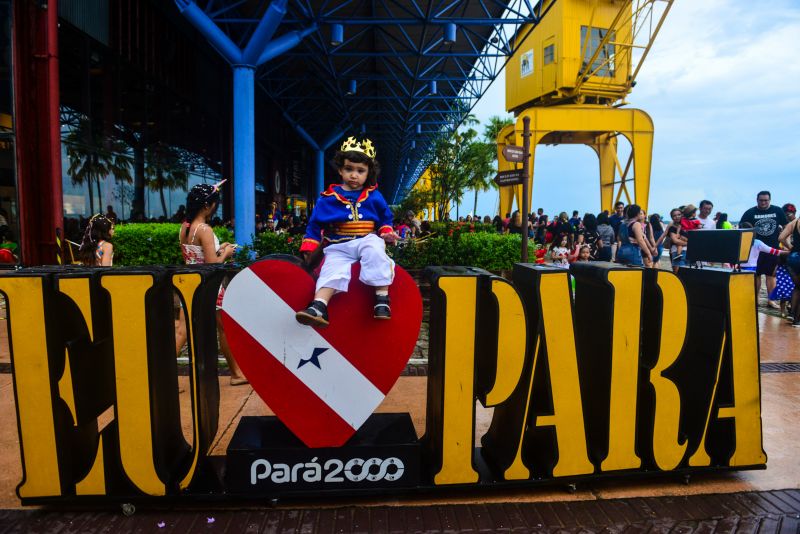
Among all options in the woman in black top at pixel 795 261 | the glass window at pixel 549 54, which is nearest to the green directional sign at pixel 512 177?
the woman in black top at pixel 795 261

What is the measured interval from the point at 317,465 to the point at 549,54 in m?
21.2

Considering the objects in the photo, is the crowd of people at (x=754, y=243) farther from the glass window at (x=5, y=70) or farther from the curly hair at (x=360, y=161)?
the glass window at (x=5, y=70)

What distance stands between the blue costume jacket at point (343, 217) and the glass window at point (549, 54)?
1964 centimetres

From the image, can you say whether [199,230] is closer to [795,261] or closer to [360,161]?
[360,161]

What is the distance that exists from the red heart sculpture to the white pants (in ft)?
0.31

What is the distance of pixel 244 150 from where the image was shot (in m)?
12.7

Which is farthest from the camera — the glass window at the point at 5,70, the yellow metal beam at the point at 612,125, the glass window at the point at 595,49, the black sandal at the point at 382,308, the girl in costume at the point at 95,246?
the glass window at the point at 595,49

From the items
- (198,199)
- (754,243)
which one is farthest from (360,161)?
(754,243)

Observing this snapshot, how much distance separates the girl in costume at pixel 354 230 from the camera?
2641 mm

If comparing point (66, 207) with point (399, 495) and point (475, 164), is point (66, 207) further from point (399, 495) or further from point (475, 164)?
point (475, 164)

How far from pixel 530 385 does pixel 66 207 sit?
11.4 metres

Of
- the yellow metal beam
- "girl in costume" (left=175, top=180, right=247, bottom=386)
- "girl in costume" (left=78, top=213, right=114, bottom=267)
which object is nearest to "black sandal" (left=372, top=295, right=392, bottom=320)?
"girl in costume" (left=175, top=180, right=247, bottom=386)

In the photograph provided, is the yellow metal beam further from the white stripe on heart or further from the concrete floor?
the white stripe on heart

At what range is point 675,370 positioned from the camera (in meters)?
3.17
